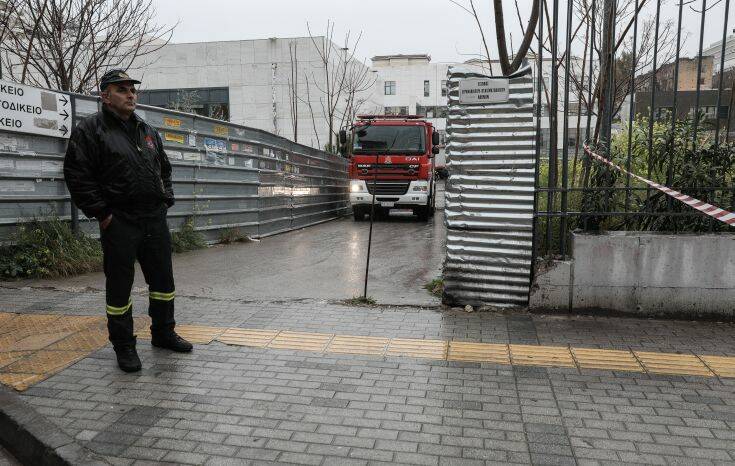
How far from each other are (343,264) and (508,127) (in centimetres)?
386

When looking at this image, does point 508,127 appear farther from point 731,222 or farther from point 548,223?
point 731,222

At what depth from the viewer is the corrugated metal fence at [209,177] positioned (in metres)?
7.04

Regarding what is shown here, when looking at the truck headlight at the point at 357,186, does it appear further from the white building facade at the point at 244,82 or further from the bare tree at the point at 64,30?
the white building facade at the point at 244,82

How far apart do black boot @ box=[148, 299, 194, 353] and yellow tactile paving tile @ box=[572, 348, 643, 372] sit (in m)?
3.01

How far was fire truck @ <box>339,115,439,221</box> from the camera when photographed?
603 inches

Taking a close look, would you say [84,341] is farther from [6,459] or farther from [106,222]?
[6,459]

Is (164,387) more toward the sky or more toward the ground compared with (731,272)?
more toward the ground

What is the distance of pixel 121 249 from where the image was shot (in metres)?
4.02

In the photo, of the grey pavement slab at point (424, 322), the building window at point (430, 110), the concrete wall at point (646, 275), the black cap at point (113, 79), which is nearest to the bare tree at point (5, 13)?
the grey pavement slab at point (424, 322)

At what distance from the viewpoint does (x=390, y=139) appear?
50.9 ft

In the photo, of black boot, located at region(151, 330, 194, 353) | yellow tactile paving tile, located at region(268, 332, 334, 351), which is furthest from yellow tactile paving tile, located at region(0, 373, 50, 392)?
yellow tactile paving tile, located at region(268, 332, 334, 351)

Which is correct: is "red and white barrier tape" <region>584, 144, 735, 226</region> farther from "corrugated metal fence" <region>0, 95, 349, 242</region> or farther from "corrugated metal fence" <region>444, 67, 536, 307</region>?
"corrugated metal fence" <region>0, 95, 349, 242</region>

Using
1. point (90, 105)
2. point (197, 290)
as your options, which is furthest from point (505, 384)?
point (90, 105)

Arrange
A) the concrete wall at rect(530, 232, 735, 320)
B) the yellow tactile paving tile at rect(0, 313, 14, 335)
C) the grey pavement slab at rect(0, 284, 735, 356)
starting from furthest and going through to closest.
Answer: the concrete wall at rect(530, 232, 735, 320) < the yellow tactile paving tile at rect(0, 313, 14, 335) < the grey pavement slab at rect(0, 284, 735, 356)
